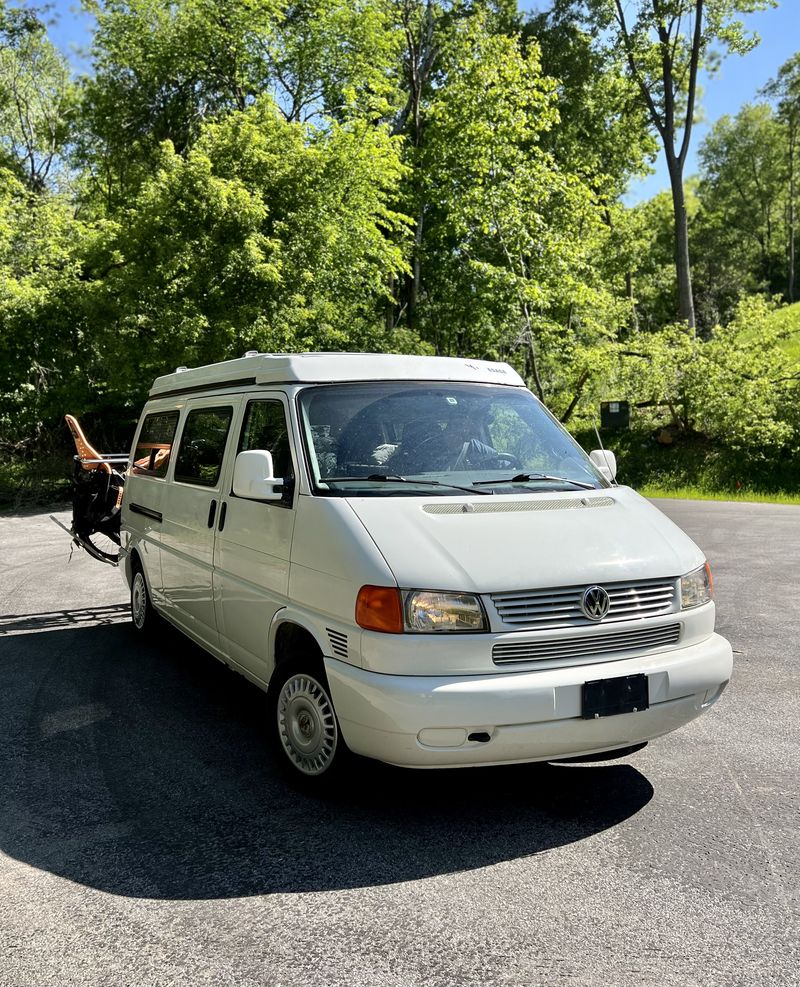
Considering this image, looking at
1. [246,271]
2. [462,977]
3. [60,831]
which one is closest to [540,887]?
[462,977]

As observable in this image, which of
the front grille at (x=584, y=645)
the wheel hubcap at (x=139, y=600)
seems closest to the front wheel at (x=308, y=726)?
the front grille at (x=584, y=645)

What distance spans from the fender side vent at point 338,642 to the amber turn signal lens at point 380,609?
159 millimetres

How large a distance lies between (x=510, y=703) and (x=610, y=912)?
840mm

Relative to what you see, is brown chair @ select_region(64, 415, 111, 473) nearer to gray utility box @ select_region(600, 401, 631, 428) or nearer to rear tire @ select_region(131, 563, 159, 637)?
rear tire @ select_region(131, 563, 159, 637)

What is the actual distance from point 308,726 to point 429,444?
1.62 metres

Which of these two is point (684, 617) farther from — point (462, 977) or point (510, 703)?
point (462, 977)

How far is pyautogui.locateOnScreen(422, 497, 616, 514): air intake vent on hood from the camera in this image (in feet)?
13.6

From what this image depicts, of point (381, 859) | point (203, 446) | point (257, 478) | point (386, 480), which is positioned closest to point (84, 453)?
point (203, 446)

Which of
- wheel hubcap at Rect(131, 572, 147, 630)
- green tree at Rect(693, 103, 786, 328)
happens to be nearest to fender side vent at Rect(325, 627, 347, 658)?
wheel hubcap at Rect(131, 572, 147, 630)

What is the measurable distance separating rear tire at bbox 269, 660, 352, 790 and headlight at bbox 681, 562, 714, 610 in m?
1.75

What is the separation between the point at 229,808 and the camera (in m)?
4.17

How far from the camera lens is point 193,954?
2.98m

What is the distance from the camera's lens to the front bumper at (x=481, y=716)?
11.8 feet

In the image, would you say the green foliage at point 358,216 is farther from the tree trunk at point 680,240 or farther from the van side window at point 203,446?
the van side window at point 203,446
